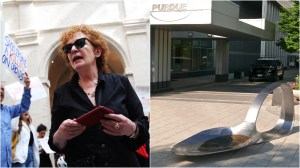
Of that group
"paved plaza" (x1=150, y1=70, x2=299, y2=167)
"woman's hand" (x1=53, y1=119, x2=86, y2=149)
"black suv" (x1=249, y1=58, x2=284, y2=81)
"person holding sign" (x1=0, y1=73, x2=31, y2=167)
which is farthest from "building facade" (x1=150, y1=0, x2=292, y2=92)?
"woman's hand" (x1=53, y1=119, x2=86, y2=149)

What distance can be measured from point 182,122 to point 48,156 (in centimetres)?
584

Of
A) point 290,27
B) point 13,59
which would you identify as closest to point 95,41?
point 13,59

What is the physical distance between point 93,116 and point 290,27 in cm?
1326

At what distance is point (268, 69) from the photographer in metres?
15.0

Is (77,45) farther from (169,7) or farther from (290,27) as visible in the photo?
(290,27)

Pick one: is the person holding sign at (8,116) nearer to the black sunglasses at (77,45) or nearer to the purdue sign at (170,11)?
the black sunglasses at (77,45)

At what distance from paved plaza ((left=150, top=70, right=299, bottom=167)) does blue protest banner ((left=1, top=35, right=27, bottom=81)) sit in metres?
3.12

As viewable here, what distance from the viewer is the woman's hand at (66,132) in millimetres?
1868

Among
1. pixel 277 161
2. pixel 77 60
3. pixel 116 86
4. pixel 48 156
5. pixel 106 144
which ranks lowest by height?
pixel 277 161

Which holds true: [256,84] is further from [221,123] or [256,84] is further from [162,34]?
[221,123]

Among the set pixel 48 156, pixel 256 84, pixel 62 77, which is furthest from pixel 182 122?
pixel 256 84

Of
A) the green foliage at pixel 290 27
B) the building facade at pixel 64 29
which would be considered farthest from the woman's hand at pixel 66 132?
the green foliage at pixel 290 27

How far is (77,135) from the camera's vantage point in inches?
77.6

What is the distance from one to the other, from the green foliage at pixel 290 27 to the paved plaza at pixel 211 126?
222 cm
